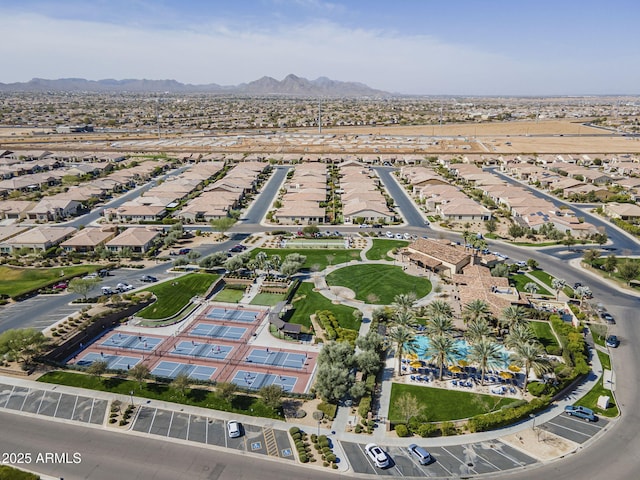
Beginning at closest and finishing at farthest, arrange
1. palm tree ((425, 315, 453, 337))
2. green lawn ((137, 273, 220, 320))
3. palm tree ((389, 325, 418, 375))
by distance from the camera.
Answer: palm tree ((389, 325, 418, 375)) < palm tree ((425, 315, 453, 337)) < green lawn ((137, 273, 220, 320))

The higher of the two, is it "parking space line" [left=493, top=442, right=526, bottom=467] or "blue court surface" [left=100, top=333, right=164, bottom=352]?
"blue court surface" [left=100, top=333, right=164, bottom=352]

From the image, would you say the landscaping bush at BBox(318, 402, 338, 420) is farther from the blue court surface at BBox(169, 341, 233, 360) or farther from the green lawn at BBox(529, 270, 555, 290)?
the green lawn at BBox(529, 270, 555, 290)

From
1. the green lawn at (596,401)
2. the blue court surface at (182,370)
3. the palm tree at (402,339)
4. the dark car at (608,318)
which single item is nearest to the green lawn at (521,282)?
the dark car at (608,318)

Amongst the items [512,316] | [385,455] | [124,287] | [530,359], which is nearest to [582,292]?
[512,316]

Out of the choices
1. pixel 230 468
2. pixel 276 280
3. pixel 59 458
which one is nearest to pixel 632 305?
pixel 276 280

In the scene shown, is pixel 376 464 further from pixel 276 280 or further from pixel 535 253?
pixel 535 253

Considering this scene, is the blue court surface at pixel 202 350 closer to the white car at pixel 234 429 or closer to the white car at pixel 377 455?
the white car at pixel 234 429

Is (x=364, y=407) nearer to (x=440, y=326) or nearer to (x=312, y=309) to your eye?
(x=440, y=326)

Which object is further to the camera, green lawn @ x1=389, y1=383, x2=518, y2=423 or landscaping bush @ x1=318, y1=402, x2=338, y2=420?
green lawn @ x1=389, y1=383, x2=518, y2=423

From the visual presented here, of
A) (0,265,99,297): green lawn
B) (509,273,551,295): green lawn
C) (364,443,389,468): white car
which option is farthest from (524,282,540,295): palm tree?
(0,265,99,297): green lawn
